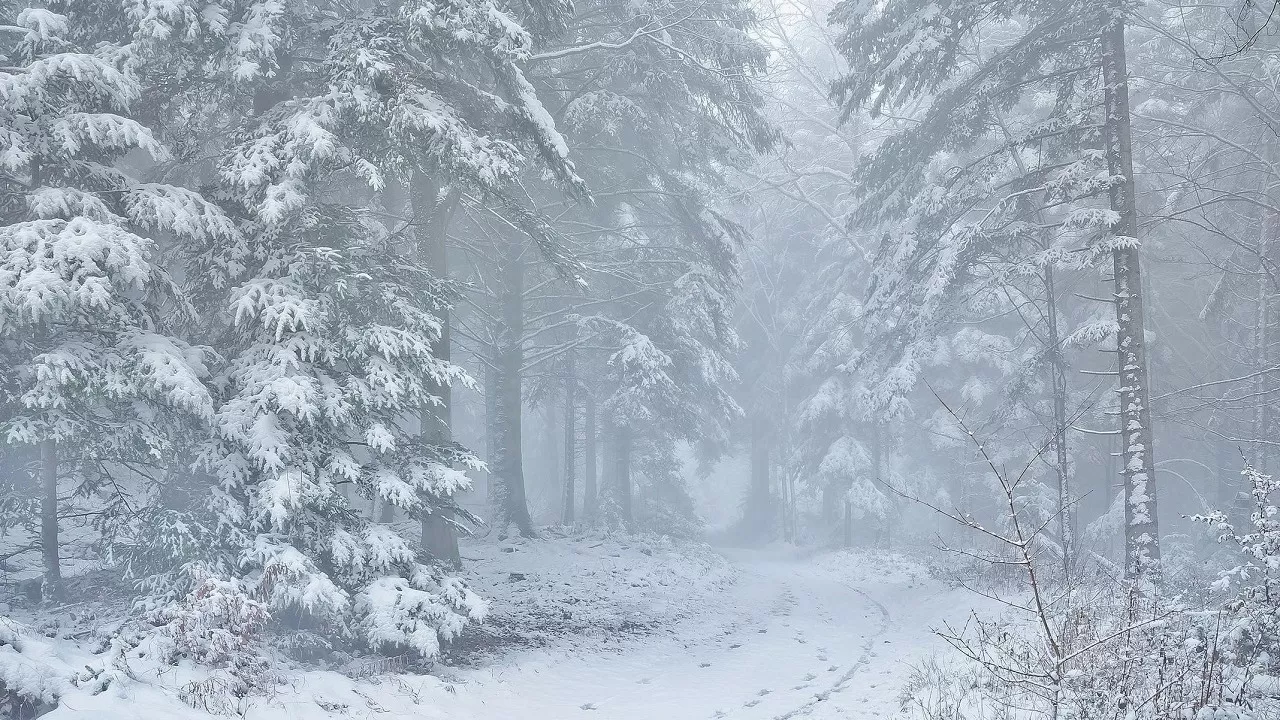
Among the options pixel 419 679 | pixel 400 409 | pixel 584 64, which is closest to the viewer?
pixel 419 679

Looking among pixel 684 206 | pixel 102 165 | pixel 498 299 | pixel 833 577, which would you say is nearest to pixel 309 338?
pixel 102 165

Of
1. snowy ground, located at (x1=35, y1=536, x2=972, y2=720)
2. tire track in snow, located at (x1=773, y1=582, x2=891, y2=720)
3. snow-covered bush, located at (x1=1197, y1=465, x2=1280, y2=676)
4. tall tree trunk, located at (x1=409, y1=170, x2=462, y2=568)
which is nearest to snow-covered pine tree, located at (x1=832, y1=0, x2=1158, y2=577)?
tire track in snow, located at (x1=773, y1=582, x2=891, y2=720)

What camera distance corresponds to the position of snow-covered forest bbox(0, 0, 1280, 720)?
616 centimetres

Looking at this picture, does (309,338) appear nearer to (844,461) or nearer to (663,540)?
(663,540)

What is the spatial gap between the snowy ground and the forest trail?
0.09 feet

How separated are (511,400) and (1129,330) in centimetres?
1174

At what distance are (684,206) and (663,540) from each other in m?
8.88

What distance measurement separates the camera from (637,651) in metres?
10.5

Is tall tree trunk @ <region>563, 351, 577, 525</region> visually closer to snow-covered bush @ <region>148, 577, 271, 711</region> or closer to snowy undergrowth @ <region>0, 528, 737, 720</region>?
snowy undergrowth @ <region>0, 528, 737, 720</region>

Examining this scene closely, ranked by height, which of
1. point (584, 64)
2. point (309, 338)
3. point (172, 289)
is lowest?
point (309, 338)

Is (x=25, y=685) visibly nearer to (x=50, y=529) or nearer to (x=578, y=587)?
(x=50, y=529)

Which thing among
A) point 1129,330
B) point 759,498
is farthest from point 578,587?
point 759,498

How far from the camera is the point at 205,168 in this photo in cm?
1159

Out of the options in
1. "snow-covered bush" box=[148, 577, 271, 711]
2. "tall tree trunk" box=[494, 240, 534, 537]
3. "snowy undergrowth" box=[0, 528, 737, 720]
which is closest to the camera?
"snowy undergrowth" box=[0, 528, 737, 720]
